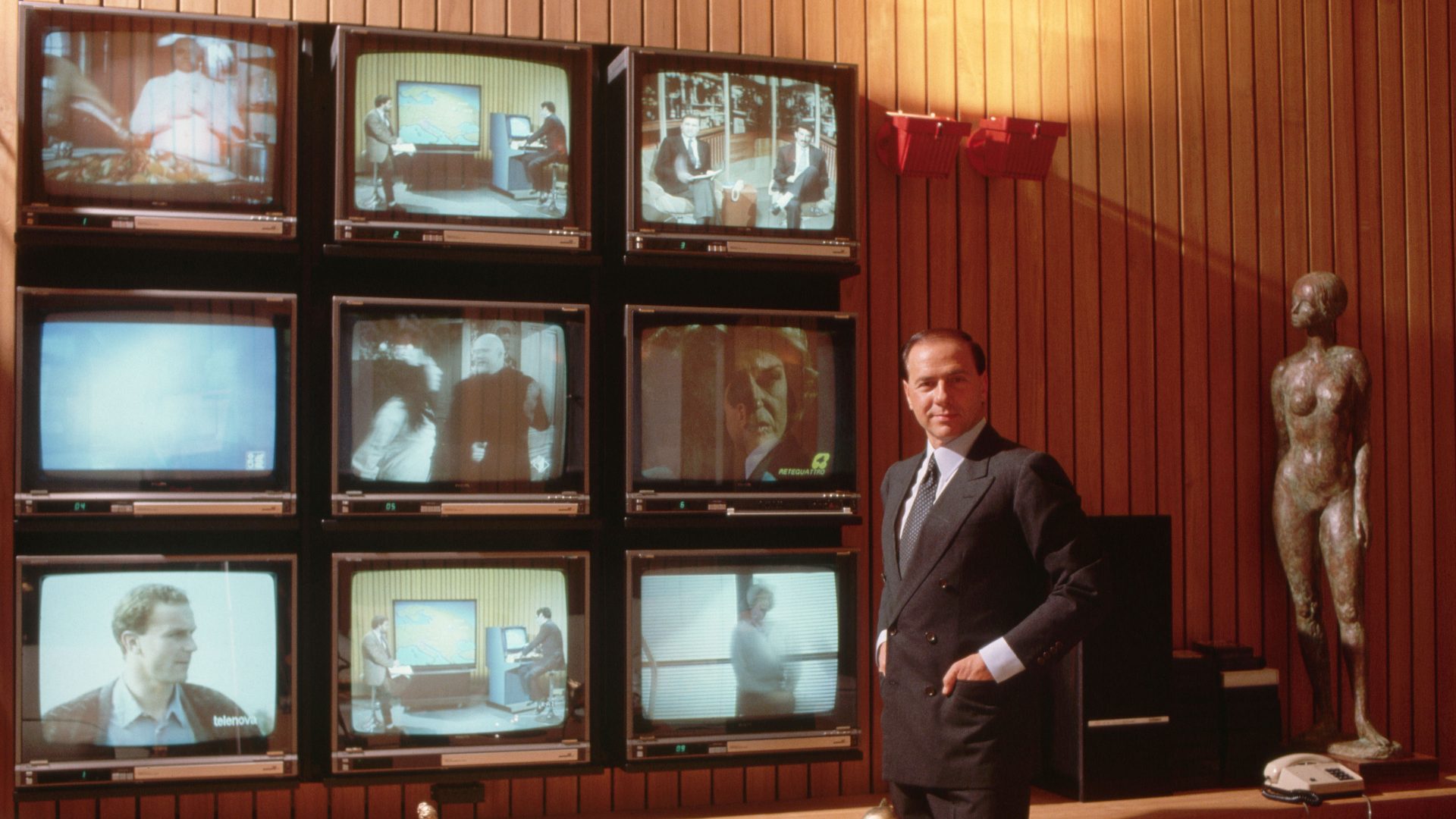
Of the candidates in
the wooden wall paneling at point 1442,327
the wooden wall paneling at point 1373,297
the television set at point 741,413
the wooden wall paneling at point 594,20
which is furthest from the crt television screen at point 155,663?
the wooden wall paneling at point 1442,327

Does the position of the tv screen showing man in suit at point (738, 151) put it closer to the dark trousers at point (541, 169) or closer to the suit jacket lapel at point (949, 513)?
the dark trousers at point (541, 169)

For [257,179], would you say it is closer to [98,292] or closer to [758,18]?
[98,292]

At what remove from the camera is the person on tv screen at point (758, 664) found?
3.39m

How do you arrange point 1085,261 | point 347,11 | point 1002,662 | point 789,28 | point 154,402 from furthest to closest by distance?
1. point 1085,261
2. point 789,28
3. point 347,11
4. point 154,402
5. point 1002,662

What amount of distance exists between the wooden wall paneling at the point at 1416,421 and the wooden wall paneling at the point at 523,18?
2.97 meters

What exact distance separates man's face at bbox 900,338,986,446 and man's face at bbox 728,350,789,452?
2.77 feet

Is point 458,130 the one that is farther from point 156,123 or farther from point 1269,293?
point 1269,293

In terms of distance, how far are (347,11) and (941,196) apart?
5.88ft

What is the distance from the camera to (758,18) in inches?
154

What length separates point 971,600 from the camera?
2494 mm

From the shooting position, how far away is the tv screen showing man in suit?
3361 mm

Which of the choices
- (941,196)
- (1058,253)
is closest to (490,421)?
(941,196)

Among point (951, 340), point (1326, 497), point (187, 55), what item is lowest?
point (1326, 497)

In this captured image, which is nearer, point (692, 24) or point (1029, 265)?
point (692, 24)
